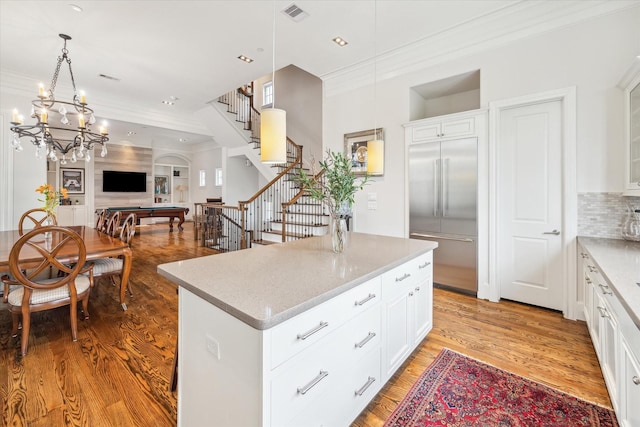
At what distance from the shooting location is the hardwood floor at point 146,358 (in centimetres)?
172

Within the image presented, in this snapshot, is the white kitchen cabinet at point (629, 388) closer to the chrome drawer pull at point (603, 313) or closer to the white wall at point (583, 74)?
the chrome drawer pull at point (603, 313)

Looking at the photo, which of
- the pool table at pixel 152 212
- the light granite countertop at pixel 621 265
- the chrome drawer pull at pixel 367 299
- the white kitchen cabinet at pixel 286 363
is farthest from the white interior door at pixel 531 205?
the pool table at pixel 152 212

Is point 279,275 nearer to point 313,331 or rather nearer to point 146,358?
point 313,331

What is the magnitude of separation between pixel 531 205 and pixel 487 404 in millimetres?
2383

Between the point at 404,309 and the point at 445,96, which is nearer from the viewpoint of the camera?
the point at 404,309

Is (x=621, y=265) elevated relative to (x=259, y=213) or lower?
lower

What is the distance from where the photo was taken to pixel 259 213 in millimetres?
6473

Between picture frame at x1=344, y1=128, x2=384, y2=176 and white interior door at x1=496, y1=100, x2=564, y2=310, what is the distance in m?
1.86

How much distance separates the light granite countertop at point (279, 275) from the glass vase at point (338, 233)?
0.06 metres

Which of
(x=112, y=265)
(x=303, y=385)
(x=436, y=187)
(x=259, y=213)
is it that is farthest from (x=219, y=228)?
(x=303, y=385)

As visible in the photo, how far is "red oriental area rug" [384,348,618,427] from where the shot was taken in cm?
165

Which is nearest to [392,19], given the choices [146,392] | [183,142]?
[146,392]

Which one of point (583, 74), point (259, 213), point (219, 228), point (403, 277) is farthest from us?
point (219, 228)

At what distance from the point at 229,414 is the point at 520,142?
3813mm
